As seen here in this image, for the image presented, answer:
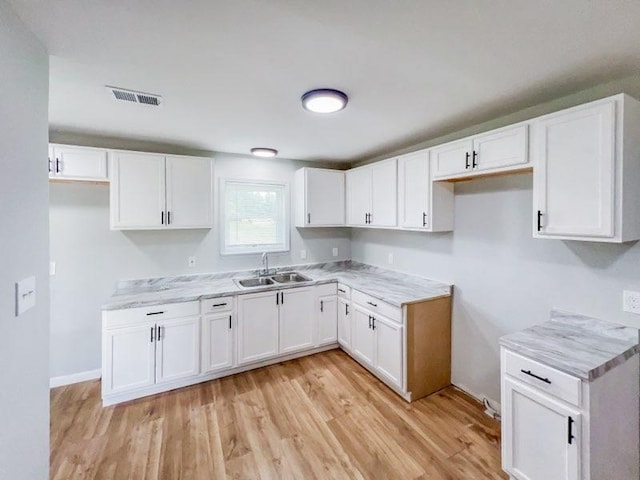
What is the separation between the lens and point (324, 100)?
1820 mm

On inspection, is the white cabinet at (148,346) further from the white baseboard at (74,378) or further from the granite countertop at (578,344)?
the granite countertop at (578,344)

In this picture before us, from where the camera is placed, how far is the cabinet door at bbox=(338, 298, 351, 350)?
3186 mm

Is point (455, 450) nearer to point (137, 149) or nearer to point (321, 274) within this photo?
point (321, 274)

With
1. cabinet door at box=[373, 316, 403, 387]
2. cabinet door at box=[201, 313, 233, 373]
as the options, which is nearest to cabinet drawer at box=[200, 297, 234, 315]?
cabinet door at box=[201, 313, 233, 373]

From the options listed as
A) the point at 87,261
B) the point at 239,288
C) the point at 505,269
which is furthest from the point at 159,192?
the point at 505,269

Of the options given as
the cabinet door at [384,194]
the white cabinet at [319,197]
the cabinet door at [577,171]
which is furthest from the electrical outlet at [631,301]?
the white cabinet at [319,197]

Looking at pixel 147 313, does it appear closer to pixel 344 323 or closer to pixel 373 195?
pixel 344 323

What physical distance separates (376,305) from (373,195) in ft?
4.27

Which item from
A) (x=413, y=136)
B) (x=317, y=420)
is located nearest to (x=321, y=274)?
(x=317, y=420)

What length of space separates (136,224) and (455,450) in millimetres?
3250

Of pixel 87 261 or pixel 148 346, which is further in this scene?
pixel 87 261

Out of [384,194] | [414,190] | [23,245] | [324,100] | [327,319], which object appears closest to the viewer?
[23,245]

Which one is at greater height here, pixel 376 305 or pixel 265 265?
pixel 265 265

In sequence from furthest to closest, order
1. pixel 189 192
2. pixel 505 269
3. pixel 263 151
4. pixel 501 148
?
pixel 263 151
pixel 189 192
pixel 505 269
pixel 501 148
